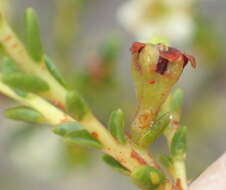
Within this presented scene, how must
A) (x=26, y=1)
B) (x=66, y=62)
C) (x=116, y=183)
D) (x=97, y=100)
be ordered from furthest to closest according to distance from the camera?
(x=26, y=1), (x=116, y=183), (x=66, y=62), (x=97, y=100)

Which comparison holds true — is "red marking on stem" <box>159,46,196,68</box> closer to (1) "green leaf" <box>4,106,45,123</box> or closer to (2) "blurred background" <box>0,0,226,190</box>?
(1) "green leaf" <box>4,106,45,123</box>

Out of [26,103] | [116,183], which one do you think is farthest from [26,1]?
[26,103]

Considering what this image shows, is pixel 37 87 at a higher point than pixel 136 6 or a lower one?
higher

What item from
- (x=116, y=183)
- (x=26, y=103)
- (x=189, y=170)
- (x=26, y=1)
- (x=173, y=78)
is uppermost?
(x=173, y=78)

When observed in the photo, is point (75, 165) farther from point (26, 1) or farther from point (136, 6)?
point (26, 1)

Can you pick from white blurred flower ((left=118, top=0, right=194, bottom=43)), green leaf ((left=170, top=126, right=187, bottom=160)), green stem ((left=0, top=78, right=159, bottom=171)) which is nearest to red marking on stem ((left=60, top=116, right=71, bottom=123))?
green stem ((left=0, top=78, right=159, bottom=171))
